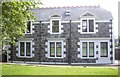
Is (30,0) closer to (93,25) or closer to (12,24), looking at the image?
(12,24)

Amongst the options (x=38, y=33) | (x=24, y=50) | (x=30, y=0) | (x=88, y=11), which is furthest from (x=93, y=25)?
(x=30, y=0)

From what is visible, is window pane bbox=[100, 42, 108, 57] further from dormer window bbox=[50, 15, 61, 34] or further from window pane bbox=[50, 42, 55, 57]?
window pane bbox=[50, 42, 55, 57]

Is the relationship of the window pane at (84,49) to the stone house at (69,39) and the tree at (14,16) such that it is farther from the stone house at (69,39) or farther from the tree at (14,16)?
the tree at (14,16)

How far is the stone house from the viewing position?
29.5 meters

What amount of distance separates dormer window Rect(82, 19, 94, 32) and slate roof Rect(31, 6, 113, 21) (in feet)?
2.86

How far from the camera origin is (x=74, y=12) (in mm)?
31406

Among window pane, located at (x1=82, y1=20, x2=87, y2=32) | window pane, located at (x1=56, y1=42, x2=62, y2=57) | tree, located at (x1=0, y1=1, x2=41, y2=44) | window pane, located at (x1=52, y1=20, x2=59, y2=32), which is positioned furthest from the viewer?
window pane, located at (x1=52, y1=20, x2=59, y2=32)

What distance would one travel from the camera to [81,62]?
1176 inches

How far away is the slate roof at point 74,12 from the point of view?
3014 cm

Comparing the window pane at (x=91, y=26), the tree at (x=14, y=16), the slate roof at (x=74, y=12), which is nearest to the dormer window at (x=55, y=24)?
the slate roof at (x=74, y=12)

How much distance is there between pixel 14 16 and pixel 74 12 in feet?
53.1

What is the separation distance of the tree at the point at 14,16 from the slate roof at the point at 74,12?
45.2 feet

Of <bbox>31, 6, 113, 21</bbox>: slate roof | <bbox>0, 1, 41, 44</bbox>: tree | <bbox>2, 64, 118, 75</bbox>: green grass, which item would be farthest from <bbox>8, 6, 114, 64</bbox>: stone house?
<bbox>0, 1, 41, 44</bbox>: tree

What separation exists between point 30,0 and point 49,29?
13.8 metres
